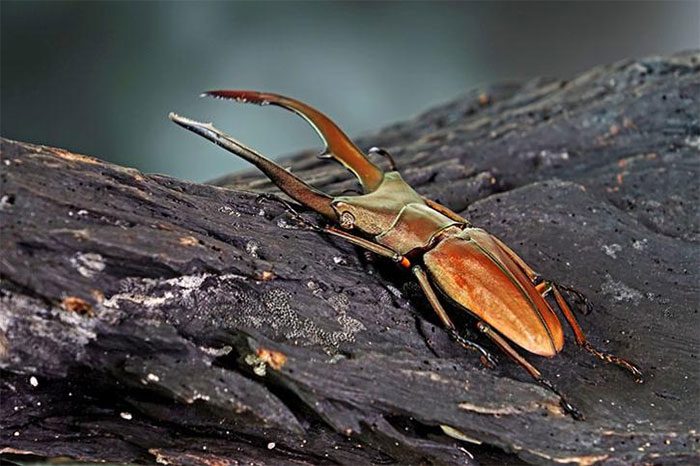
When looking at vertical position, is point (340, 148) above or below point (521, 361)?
above

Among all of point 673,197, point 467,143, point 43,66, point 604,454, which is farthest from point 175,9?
point 604,454

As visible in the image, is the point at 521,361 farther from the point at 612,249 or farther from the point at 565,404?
the point at 612,249

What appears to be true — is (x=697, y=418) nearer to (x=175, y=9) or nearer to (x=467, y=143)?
(x=467, y=143)

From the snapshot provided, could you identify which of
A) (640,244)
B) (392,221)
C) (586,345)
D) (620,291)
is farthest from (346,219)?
(640,244)

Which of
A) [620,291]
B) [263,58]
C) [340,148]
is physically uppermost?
[263,58]

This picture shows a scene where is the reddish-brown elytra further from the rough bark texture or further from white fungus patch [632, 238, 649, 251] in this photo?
white fungus patch [632, 238, 649, 251]

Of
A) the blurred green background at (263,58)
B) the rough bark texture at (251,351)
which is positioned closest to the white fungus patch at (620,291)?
the rough bark texture at (251,351)
